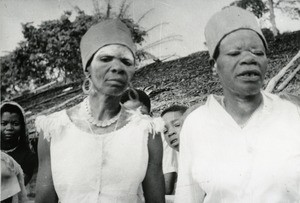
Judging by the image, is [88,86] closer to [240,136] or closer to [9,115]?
[9,115]

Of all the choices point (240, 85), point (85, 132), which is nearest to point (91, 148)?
point (85, 132)

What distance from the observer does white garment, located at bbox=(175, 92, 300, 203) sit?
1.07m

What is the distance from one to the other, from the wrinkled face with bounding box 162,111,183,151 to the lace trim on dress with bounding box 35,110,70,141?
392 millimetres

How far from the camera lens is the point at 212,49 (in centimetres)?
124

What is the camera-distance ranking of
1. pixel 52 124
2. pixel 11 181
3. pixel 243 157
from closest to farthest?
pixel 243 157, pixel 52 124, pixel 11 181

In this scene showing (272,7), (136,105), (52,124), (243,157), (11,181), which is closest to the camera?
(243,157)

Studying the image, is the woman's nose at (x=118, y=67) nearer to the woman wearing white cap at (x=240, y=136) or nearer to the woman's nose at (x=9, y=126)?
the woman wearing white cap at (x=240, y=136)

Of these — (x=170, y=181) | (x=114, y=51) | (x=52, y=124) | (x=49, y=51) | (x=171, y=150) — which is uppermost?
(x=49, y=51)

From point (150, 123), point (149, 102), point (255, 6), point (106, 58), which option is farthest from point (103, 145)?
point (255, 6)

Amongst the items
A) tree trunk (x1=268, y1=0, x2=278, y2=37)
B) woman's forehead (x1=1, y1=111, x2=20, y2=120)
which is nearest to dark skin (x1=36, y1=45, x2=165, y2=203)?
woman's forehead (x1=1, y1=111, x2=20, y2=120)

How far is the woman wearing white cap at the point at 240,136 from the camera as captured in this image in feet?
3.54

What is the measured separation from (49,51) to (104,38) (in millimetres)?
418

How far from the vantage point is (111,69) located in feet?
3.99

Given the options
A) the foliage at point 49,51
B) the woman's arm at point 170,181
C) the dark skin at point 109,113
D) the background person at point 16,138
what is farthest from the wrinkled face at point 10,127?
the woman's arm at point 170,181
